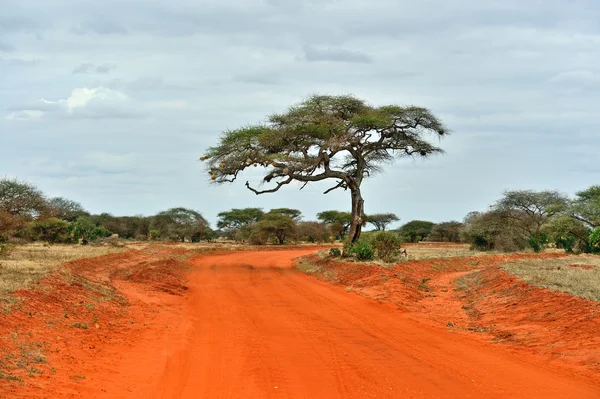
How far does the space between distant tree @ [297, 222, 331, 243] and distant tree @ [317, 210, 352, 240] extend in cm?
433

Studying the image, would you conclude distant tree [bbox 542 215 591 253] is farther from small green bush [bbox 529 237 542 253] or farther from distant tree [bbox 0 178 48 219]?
distant tree [bbox 0 178 48 219]

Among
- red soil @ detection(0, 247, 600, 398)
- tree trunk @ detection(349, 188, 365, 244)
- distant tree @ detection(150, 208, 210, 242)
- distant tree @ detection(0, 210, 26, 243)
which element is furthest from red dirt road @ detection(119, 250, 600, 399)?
distant tree @ detection(150, 208, 210, 242)

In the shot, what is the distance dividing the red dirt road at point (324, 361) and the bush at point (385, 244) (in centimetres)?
1199

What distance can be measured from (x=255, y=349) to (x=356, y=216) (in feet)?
67.5

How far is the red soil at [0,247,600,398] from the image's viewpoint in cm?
775

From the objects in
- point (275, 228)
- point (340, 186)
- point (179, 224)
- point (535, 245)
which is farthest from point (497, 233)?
point (179, 224)

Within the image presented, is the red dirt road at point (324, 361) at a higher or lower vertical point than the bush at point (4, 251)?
lower

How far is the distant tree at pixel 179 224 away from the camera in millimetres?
63906

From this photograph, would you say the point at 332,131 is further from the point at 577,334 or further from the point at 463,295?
the point at 577,334

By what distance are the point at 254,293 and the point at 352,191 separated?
13.6 metres

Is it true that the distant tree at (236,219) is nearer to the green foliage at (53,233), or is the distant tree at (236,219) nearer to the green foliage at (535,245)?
the green foliage at (53,233)

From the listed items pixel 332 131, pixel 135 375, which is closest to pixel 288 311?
pixel 135 375

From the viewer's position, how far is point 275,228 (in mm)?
58781

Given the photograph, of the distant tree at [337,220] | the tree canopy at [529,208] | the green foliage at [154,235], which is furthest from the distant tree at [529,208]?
the green foliage at [154,235]
